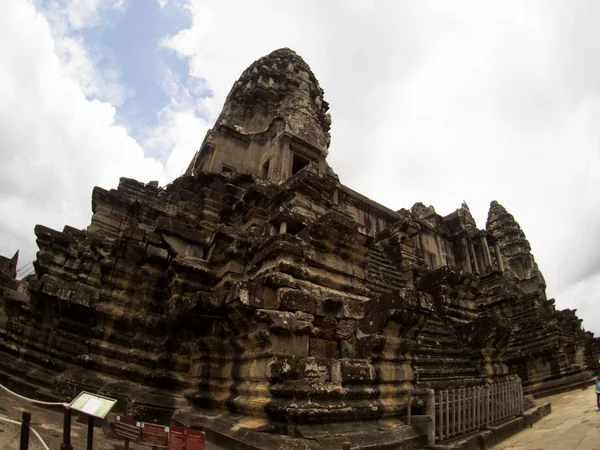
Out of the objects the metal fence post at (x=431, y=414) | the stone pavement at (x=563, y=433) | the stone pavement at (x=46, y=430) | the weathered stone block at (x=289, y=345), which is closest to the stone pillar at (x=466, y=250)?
the stone pavement at (x=563, y=433)

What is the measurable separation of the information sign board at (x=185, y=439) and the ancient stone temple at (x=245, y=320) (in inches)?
35.4

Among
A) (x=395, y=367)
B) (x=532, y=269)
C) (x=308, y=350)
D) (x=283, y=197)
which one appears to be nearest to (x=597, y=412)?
(x=395, y=367)

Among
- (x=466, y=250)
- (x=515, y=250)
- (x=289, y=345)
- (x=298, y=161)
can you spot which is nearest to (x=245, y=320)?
(x=289, y=345)

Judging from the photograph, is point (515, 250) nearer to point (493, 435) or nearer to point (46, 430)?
point (493, 435)

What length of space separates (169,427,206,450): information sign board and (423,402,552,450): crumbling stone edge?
3.06m

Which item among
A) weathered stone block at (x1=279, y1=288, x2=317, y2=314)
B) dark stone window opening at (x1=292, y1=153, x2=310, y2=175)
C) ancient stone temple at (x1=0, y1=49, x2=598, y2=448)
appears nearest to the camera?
ancient stone temple at (x1=0, y1=49, x2=598, y2=448)

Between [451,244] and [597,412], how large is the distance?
59.0 ft

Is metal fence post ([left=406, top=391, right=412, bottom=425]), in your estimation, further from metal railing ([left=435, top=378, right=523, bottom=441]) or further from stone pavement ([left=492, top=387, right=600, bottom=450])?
stone pavement ([left=492, top=387, right=600, bottom=450])

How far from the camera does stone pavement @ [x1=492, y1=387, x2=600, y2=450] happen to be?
5.44 metres

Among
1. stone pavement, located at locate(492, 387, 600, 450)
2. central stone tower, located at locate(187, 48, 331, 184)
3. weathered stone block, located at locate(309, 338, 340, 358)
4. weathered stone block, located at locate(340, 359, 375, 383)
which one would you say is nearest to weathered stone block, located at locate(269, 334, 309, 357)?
weathered stone block, located at locate(309, 338, 340, 358)

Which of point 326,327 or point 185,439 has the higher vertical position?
point 326,327

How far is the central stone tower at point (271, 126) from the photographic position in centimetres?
1436

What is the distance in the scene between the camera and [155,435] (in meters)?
3.29

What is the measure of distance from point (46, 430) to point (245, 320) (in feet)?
Answer: 9.44
